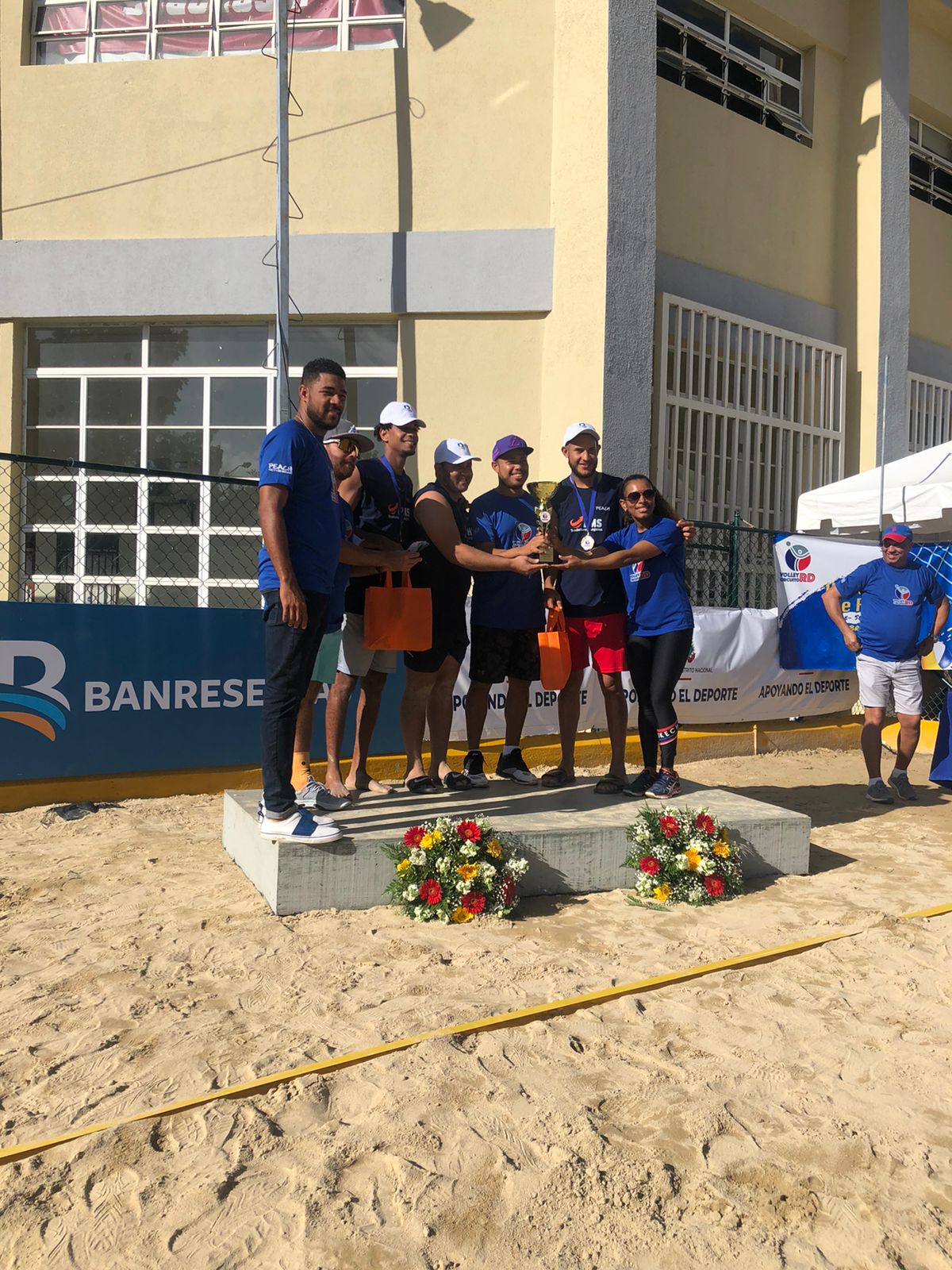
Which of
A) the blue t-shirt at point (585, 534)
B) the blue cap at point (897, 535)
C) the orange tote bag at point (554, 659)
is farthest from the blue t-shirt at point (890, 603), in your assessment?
the orange tote bag at point (554, 659)

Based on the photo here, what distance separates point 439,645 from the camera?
214 inches

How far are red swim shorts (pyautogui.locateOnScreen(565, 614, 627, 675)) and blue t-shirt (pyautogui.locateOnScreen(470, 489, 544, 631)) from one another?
21 cm

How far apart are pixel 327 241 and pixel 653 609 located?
5837mm

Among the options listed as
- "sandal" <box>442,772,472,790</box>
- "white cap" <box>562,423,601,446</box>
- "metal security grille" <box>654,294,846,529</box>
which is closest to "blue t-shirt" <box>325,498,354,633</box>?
"sandal" <box>442,772,472,790</box>

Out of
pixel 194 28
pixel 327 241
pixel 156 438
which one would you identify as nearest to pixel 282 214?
pixel 327 241

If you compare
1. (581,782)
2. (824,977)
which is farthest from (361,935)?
(581,782)

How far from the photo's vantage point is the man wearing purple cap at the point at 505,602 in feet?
19.0

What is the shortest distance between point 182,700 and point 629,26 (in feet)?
24.9

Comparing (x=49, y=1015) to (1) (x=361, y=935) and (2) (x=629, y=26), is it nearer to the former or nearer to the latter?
(1) (x=361, y=935)

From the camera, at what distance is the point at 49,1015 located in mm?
3439

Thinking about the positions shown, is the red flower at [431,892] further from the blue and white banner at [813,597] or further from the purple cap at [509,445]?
the blue and white banner at [813,597]

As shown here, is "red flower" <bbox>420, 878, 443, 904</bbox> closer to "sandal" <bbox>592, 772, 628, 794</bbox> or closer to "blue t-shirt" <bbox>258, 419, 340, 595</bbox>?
"blue t-shirt" <bbox>258, 419, 340, 595</bbox>

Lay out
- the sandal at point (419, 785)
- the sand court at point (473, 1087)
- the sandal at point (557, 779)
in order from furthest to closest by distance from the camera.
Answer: the sandal at point (557, 779), the sandal at point (419, 785), the sand court at point (473, 1087)

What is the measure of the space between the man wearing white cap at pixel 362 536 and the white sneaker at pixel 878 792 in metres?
4.28
